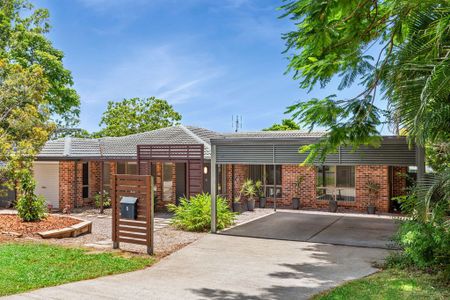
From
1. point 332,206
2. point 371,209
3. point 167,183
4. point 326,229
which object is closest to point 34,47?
point 167,183

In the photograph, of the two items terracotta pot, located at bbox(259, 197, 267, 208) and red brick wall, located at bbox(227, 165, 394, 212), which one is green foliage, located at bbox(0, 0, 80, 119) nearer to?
red brick wall, located at bbox(227, 165, 394, 212)

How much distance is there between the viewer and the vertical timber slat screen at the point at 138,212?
10.4m

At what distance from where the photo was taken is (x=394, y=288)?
7230 millimetres

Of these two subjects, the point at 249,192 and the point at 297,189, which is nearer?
the point at 249,192

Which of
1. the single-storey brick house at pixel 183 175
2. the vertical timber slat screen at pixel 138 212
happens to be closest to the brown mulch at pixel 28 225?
the vertical timber slat screen at pixel 138 212

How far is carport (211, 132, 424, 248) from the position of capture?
37.6ft

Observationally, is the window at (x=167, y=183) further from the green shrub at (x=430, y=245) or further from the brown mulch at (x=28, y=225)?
the green shrub at (x=430, y=245)

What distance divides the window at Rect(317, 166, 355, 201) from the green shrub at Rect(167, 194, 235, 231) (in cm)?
665

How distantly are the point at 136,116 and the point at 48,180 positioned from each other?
2268 cm

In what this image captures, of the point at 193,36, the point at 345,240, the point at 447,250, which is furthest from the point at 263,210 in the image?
the point at 447,250

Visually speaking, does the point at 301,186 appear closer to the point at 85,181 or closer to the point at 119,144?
the point at 119,144

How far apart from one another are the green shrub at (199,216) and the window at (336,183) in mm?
6653

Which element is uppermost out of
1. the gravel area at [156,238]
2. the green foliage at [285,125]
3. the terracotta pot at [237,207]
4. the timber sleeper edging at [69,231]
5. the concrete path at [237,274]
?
the green foliage at [285,125]

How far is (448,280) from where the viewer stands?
7.52m
